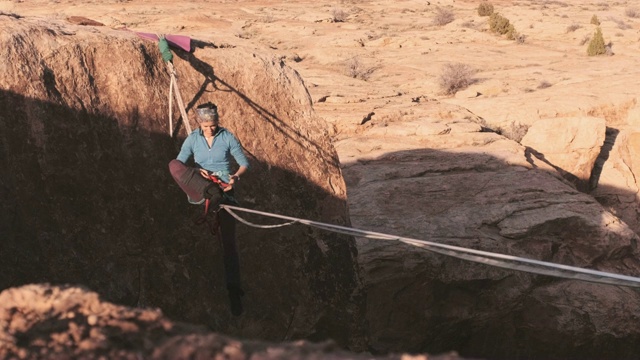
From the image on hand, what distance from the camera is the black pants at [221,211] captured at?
5188mm

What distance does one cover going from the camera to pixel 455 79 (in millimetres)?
21578

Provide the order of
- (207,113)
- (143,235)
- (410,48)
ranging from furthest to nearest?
(410,48), (143,235), (207,113)

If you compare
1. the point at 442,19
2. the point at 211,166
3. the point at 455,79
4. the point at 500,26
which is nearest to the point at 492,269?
the point at 211,166

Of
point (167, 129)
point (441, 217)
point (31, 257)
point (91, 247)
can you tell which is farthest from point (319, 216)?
point (441, 217)

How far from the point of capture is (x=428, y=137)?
14219 millimetres

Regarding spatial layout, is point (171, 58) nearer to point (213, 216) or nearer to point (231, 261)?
point (213, 216)

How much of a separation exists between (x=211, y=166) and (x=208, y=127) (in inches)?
12.8

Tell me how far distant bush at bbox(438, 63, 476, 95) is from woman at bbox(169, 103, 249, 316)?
1678 centimetres

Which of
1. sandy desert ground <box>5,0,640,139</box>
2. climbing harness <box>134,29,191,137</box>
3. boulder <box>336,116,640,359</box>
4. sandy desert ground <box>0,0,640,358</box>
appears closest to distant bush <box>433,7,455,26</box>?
sandy desert ground <box>0,0,640,358</box>

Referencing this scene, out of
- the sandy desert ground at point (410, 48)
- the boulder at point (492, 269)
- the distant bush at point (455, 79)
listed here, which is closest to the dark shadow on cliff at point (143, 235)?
the sandy desert ground at point (410, 48)

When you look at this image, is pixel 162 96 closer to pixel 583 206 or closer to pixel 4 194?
pixel 4 194

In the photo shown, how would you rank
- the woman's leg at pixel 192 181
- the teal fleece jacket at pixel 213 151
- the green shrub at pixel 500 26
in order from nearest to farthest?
1. the woman's leg at pixel 192 181
2. the teal fleece jacket at pixel 213 151
3. the green shrub at pixel 500 26

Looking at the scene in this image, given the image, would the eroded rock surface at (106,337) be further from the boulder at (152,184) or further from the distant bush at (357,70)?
the distant bush at (357,70)

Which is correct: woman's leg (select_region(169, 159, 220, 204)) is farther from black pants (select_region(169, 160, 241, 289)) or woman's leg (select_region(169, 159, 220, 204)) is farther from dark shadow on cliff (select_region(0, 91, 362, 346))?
dark shadow on cliff (select_region(0, 91, 362, 346))
